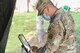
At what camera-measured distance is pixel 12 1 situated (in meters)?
0.92

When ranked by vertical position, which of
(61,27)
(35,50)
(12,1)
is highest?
(12,1)

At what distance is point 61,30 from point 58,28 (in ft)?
0.06

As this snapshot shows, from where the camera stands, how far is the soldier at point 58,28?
1.14 m

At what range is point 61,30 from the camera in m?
1.14

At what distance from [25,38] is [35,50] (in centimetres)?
8

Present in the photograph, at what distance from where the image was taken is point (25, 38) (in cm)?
120

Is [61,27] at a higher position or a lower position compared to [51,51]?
higher

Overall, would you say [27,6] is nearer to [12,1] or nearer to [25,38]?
[25,38]

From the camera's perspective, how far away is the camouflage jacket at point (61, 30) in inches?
44.9

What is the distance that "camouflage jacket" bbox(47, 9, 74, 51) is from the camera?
114cm

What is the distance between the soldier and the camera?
3.76 ft

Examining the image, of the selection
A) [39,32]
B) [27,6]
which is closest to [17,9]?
[27,6]

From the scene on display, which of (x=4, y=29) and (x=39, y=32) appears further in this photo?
(x=39, y=32)

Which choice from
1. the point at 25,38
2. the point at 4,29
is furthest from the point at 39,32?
the point at 4,29
